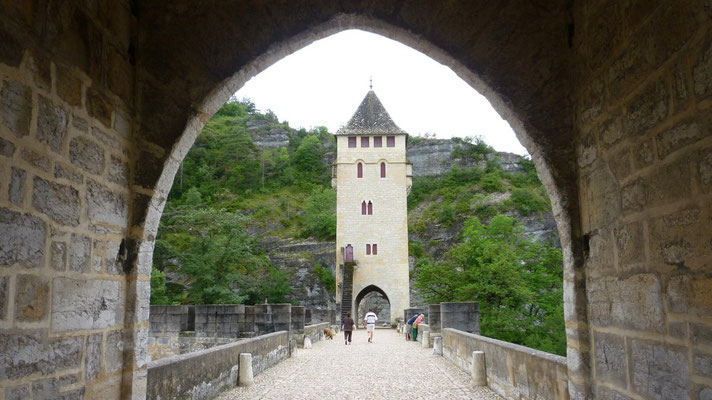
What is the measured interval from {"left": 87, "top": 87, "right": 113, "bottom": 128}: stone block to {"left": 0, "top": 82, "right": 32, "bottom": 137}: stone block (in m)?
0.56

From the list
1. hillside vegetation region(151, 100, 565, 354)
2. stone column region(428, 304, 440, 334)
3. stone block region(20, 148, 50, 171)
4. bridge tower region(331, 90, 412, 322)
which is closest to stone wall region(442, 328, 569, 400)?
stone block region(20, 148, 50, 171)

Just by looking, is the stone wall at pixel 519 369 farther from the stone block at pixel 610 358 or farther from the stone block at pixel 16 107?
the stone block at pixel 16 107

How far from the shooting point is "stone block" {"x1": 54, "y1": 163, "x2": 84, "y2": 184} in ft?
9.34

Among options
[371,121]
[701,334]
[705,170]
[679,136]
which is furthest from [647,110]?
[371,121]

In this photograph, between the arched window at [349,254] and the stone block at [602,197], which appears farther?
the arched window at [349,254]

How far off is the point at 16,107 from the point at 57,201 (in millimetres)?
542

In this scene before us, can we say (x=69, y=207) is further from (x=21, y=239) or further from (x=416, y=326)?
(x=416, y=326)

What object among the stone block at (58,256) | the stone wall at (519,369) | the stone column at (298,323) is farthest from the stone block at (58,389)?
the stone column at (298,323)

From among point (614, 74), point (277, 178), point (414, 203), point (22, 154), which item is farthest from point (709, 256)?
point (277, 178)

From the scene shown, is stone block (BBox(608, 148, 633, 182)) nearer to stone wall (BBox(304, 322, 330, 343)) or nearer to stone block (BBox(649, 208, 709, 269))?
stone block (BBox(649, 208, 709, 269))

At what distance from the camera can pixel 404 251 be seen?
3303cm

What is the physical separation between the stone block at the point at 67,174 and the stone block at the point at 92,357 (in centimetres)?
86

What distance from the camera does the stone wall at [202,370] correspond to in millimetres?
5012

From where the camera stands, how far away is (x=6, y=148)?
8.01 feet
